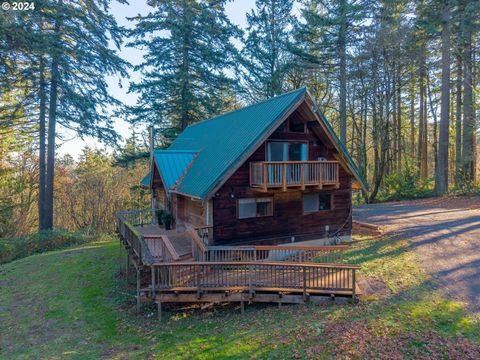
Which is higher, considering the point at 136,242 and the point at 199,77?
the point at 199,77

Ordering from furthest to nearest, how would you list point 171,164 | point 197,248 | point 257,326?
point 171,164 < point 197,248 < point 257,326

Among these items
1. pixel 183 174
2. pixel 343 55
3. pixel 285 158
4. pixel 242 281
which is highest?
pixel 343 55

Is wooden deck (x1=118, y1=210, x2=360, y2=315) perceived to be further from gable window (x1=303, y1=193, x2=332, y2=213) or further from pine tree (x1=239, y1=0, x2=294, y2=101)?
pine tree (x1=239, y1=0, x2=294, y2=101)

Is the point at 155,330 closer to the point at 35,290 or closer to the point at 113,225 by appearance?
the point at 35,290

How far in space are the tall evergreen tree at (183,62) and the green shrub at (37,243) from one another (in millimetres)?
9803

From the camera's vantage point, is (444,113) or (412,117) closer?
(444,113)

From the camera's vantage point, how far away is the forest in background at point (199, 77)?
20.0m

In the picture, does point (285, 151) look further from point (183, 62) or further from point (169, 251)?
point (183, 62)

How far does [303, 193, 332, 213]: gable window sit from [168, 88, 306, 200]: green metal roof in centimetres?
406

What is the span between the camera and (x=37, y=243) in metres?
19.9

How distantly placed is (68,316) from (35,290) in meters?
3.86

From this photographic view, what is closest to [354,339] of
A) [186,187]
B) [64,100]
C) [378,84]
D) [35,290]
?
[186,187]

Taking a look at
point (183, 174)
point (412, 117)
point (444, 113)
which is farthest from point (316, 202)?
point (412, 117)

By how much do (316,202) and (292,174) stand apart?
2827 millimetres
